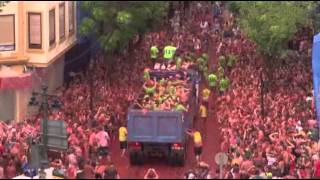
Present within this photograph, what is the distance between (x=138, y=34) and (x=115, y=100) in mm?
6838

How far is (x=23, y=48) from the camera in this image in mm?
29938

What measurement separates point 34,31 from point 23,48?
69 cm

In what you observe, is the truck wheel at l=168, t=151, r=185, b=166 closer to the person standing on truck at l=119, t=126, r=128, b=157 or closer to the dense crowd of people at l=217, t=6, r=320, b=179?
the dense crowd of people at l=217, t=6, r=320, b=179

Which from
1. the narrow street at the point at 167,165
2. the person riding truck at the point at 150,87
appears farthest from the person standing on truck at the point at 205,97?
the person riding truck at the point at 150,87

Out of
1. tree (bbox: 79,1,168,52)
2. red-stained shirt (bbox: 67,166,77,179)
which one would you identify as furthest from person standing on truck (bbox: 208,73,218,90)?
red-stained shirt (bbox: 67,166,77,179)

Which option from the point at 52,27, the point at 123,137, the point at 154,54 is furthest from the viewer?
the point at 154,54

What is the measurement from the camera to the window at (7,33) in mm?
29297

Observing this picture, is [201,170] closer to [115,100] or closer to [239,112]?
[239,112]

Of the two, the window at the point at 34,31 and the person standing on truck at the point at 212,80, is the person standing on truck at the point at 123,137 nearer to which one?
the window at the point at 34,31

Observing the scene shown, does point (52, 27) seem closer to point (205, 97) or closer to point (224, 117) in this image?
point (205, 97)

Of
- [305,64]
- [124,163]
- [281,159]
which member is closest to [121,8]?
[305,64]

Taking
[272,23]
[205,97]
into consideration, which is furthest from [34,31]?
[272,23]

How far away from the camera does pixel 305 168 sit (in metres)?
20.9

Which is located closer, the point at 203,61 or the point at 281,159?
the point at 281,159
